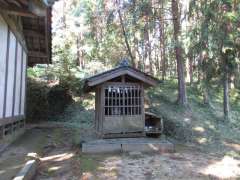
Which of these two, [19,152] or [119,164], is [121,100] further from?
[19,152]

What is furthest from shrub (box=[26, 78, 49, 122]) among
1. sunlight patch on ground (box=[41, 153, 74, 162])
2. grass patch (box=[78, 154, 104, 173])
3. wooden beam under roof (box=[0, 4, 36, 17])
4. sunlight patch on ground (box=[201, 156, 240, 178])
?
sunlight patch on ground (box=[201, 156, 240, 178])

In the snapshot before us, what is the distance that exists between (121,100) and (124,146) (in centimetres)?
155

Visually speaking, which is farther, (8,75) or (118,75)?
(118,75)

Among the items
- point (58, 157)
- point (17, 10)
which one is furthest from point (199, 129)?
point (17, 10)

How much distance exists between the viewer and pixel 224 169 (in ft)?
19.7

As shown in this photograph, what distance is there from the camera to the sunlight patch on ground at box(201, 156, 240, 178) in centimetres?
559

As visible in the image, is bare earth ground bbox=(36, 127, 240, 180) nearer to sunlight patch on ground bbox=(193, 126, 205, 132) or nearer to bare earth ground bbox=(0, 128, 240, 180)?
bare earth ground bbox=(0, 128, 240, 180)

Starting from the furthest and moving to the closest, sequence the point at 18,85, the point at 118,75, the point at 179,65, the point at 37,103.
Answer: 1. the point at 37,103
2. the point at 179,65
3. the point at 18,85
4. the point at 118,75

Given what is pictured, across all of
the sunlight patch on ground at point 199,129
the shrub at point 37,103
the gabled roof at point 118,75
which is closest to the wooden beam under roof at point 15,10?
the gabled roof at point 118,75

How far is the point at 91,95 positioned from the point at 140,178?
1268 centimetres

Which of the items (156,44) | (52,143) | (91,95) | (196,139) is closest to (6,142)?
(52,143)

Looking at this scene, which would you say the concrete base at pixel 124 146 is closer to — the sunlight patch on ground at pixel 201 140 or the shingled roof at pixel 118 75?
the shingled roof at pixel 118 75

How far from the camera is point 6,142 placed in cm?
745

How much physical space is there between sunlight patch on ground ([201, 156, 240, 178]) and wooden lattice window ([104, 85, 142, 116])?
2.96m
